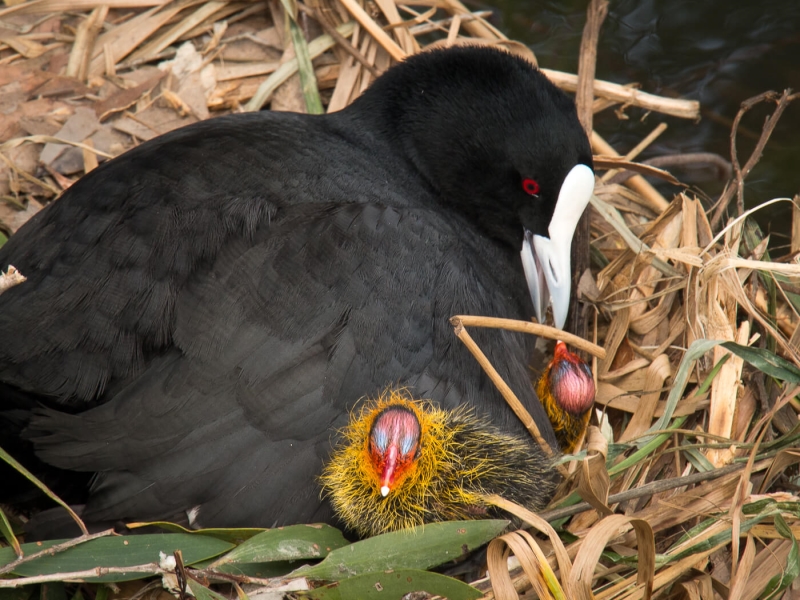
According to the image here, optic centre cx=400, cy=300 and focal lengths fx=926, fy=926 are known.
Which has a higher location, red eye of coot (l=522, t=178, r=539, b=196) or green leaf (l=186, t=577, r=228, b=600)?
red eye of coot (l=522, t=178, r=539, b=196)

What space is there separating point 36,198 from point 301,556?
1669 mm

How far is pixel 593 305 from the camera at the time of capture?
106 inches

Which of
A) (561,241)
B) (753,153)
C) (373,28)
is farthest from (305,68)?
(753,153)

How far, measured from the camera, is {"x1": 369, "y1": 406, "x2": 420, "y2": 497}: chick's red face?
5.99ft

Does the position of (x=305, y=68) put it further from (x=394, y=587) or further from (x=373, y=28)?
(x=394, y=587)

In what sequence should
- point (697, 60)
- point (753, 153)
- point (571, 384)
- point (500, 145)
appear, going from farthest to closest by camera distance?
1. point (697, 60)
2. point (753, 153)
3. point (500, 145)
4. point (571, 384)

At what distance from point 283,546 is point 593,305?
127 centimetres

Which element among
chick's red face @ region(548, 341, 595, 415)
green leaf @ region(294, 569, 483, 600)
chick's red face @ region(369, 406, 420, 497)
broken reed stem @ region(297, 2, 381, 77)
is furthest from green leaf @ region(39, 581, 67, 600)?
broken reed stem @ region(297, 2, 381, 77)

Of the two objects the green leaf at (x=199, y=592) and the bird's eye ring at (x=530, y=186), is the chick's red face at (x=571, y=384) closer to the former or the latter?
the bird's eye ring at (x=530, y=186)

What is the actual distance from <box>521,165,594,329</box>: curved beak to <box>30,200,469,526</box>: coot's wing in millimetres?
550

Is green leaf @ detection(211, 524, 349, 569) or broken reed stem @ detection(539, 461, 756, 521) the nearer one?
green leaf @ detection(211, 524, 349, 569)

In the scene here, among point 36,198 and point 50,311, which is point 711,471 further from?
point 36,198

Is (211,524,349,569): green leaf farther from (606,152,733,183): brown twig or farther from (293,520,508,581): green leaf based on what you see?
(606,152,733,183): brown twig

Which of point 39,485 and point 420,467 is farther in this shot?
point 420,467
